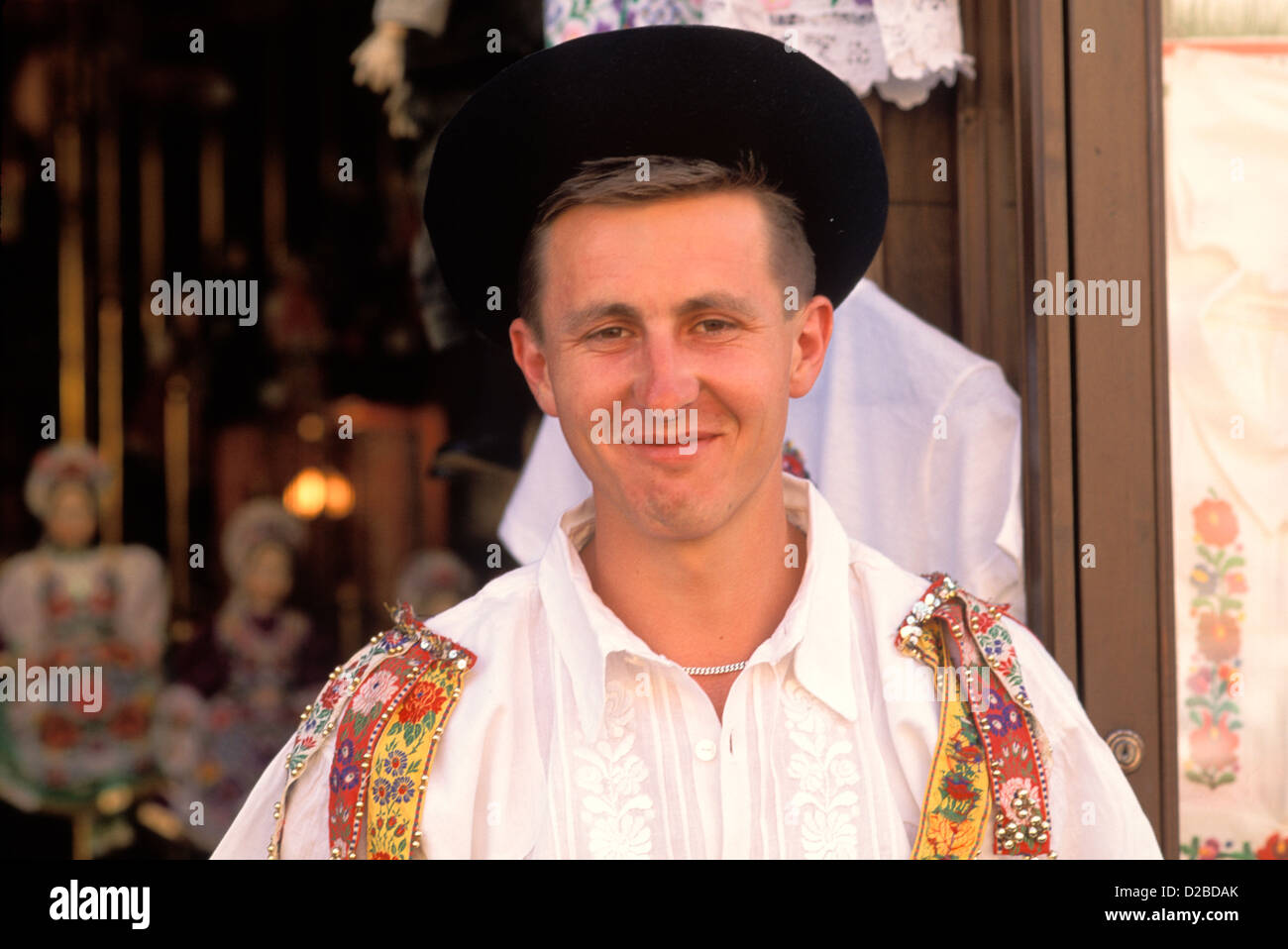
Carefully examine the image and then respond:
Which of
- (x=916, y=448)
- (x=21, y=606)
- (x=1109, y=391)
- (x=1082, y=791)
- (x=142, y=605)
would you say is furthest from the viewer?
(x=142, y=605)

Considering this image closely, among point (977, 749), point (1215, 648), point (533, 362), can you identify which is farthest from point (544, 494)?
point (1215, 648)

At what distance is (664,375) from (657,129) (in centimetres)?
37

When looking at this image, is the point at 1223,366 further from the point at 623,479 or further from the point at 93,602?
the point at 93,602

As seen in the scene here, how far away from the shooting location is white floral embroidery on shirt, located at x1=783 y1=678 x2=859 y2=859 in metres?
1.86

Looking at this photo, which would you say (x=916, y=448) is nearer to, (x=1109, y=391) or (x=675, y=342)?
(x=1109, y=391)

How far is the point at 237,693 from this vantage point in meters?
3.40

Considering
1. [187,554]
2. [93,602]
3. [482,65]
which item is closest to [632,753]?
[482,65]

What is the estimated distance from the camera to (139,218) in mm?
3895

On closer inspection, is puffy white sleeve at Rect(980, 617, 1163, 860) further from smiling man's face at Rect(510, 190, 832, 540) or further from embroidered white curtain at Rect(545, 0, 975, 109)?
embroidered white curtain at Rect(545, 0, 975, 109)

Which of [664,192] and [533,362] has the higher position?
[664,192]

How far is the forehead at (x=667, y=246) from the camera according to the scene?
189cm

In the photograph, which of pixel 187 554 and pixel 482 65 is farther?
pixel 187 554

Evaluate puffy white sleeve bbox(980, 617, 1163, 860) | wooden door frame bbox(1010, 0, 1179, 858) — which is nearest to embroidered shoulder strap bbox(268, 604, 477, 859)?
puffy white sleeve bbox(980, 617, 1163, 860)

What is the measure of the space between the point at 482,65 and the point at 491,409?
75cm
